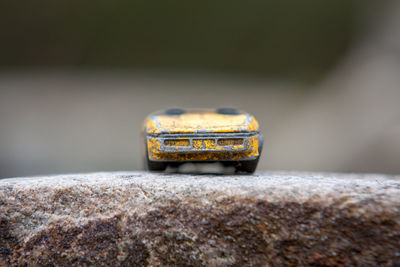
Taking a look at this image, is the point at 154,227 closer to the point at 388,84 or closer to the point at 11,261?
the point at 11,261

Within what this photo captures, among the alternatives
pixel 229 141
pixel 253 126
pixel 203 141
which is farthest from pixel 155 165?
pixel 253 126

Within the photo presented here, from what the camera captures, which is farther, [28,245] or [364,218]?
[28,245]

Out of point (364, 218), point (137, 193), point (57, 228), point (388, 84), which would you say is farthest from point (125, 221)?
point (388, 84)

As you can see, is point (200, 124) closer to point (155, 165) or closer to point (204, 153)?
point (204, 153)

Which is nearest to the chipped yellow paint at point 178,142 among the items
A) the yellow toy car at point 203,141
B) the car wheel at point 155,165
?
the yellow toy car at point 203,141

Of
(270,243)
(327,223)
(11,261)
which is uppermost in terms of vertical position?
(327,223)

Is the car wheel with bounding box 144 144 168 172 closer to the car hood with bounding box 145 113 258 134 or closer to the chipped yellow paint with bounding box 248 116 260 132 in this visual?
the car hood with bounding box 145 113 258 134

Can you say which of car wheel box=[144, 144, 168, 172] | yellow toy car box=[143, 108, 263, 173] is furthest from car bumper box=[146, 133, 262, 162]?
car wheel box=[144, 144, 168, 172]
